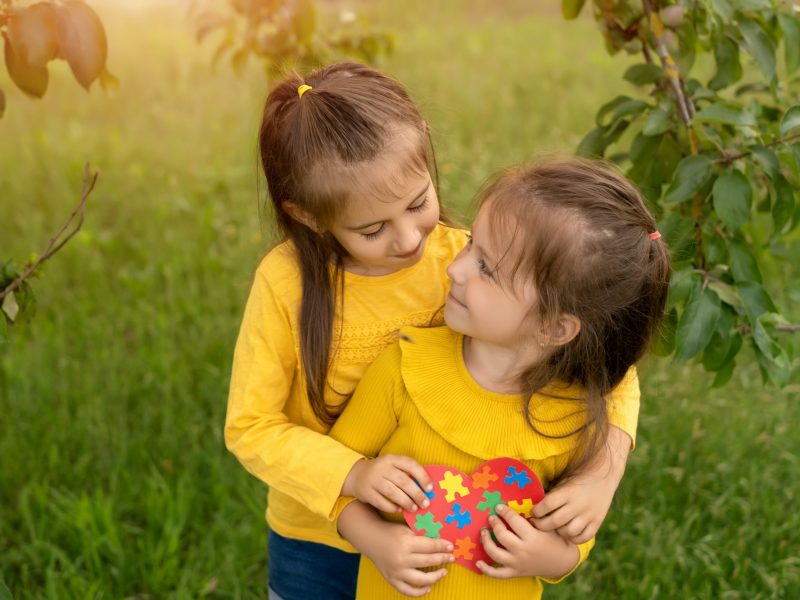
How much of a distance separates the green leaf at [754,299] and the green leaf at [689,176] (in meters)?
0.21

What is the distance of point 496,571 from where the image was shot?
4.96 ft

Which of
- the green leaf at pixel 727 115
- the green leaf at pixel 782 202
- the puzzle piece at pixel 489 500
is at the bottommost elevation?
the puzzle piece at pixel 489 500

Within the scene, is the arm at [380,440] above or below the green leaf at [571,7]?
below

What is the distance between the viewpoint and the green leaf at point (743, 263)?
6.38 feet

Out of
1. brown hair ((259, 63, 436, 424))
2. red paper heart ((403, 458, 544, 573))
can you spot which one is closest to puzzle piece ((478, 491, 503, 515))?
red paper heart ((403, 458, 544, 573))

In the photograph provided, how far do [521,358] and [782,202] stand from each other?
0.73m

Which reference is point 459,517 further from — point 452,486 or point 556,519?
point 556,519

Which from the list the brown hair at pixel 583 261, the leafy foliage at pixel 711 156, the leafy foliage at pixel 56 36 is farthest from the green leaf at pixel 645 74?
the leafy foliage at pixel 56 36

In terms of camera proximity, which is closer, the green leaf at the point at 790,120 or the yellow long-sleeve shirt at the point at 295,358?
the yellow long-sleeve shirt at the point at 295,358

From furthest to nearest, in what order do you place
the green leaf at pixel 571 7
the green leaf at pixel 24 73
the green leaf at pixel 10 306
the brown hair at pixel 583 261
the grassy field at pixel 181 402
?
the grassy field at pixel 181 402
the green leaf at pixel 571 7
the green leaf at pixel 10 306
the green leaf at pixel 24 73
the brown hair at pixel 583 261

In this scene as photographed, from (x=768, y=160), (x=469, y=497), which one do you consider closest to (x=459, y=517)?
(x=469, y=497)

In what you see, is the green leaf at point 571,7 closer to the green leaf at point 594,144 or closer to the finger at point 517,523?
the green leaf at point 594,144

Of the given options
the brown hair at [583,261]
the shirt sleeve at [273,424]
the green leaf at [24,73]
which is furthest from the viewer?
the green leaf at [24,73]

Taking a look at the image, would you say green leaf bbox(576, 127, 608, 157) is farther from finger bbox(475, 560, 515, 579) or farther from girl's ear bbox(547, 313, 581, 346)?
finger bbox(475, 560, 515, 579)
